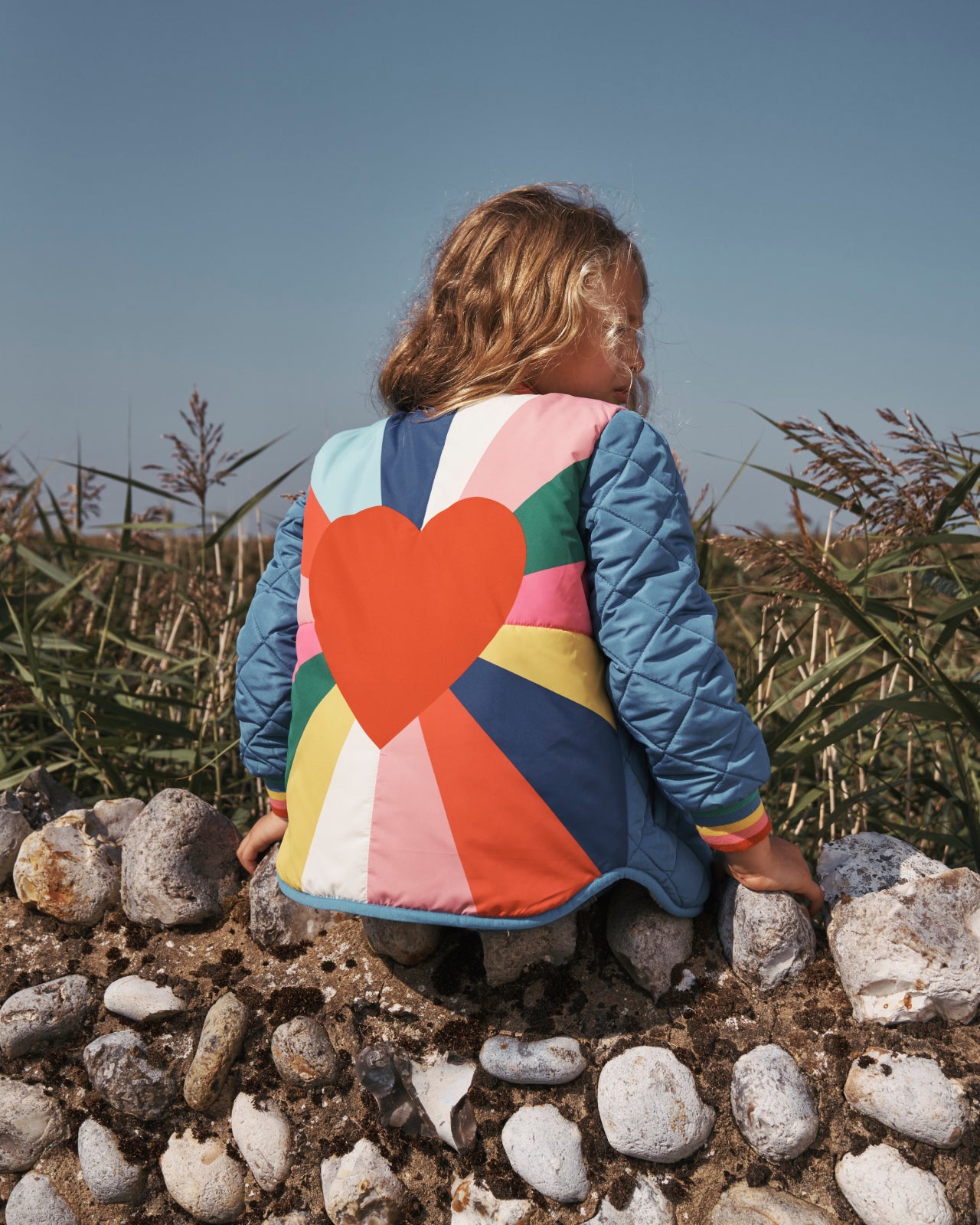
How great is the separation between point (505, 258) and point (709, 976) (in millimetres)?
1320

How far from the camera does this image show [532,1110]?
152cm

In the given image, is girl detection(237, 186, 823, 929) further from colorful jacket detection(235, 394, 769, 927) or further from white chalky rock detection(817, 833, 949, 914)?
white chalky rock detection(817, 833, 949, 914)

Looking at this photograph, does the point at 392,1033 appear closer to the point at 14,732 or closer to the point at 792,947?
the point at 792,947

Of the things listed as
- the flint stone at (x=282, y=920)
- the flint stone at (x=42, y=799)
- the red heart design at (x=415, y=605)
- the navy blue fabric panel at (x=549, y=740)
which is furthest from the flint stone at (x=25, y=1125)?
the navy blue fabric panel at (x=549, y=740)

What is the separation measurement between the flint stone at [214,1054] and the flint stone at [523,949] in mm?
446

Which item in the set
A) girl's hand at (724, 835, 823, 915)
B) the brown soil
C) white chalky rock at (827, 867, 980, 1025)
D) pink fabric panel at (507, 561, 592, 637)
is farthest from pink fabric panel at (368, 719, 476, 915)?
white chalky rock at (827, 867, 980, 1025)

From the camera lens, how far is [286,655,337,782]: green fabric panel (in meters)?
1.53

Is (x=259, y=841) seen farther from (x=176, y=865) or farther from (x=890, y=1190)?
(x=890, y=1190)

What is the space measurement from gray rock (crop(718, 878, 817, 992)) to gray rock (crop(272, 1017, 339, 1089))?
72 centimetres

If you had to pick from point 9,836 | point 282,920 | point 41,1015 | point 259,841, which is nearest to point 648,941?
point 282,920

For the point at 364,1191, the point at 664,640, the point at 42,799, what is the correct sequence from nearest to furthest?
the point at 664,640, the point at 364,1191, the point at 42,799

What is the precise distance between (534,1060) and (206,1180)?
0.61 meters

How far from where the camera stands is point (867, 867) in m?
1.71

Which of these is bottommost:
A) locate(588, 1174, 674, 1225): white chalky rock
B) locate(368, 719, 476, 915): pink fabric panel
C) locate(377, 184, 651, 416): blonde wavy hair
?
locate(588, 1174, 674, 1225): white chalky rock
